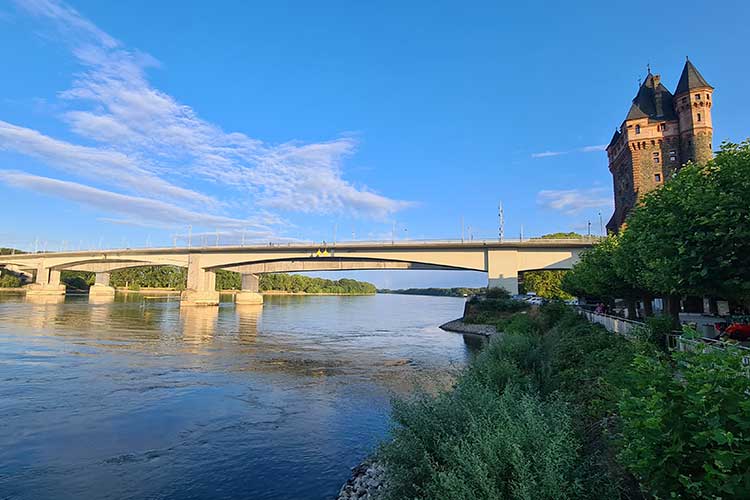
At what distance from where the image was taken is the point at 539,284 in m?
86.2

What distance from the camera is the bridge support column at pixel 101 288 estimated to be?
296 feet

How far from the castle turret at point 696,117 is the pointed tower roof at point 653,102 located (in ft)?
10.3

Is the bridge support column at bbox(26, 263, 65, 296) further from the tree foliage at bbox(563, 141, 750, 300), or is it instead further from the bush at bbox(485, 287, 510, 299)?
the tree foliage at bbox(563, 141, 750, 300)

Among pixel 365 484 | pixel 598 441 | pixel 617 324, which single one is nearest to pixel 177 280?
pixel 617 324

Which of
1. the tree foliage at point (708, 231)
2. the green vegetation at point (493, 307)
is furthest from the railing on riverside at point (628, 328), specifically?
the green vegetation at point (493, 307)

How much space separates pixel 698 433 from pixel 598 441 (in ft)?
15.8

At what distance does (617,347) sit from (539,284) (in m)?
76.0

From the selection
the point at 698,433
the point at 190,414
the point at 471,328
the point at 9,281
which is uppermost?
the point at 9,281

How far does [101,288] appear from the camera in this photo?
9150cm

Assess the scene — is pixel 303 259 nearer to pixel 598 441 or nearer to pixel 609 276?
pixel 609 276

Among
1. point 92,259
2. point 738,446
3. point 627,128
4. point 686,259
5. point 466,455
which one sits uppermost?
point 627,128

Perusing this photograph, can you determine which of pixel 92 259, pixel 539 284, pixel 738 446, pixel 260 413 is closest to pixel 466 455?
pixel 738 446

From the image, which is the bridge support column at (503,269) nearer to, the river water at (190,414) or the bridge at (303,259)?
the bridge at (303,259)

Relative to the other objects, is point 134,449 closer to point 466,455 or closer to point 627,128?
point 466,455
